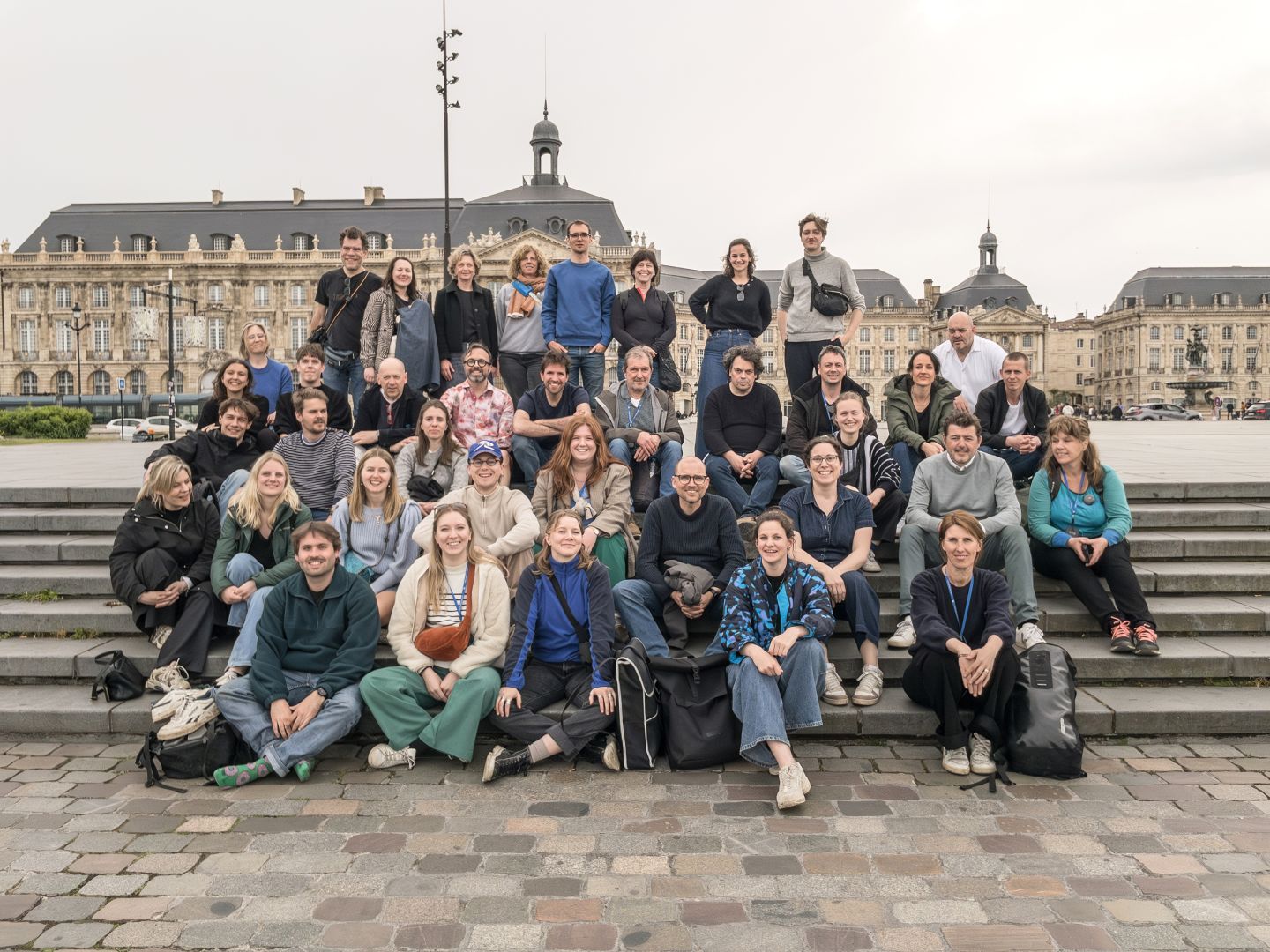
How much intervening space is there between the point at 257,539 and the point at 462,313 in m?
3.38

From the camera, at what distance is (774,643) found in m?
4.89

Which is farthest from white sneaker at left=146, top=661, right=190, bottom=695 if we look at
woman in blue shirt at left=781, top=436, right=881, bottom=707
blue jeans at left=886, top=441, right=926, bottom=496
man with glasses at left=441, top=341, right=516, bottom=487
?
blue jeans at left=886, top=441, right=926, bottom=496

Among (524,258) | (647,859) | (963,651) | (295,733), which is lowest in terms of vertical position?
(647,859)

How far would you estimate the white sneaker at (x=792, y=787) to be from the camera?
429cm

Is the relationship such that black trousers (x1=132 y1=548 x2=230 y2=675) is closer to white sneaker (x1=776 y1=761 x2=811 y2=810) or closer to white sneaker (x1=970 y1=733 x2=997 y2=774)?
white sneaker (x1=776 y1=761 x2=811 y2=810)

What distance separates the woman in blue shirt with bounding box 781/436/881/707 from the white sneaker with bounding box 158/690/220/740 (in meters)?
3.53

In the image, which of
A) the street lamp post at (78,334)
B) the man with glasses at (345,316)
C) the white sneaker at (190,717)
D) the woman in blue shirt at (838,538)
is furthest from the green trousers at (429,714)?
the street lamp post at (78,334)

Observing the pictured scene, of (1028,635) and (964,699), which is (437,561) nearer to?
(964,699)

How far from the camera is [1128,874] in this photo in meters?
3.66

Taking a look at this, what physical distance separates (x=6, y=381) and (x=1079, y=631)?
9205cm

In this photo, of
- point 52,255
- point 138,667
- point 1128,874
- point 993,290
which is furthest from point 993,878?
point 993,290

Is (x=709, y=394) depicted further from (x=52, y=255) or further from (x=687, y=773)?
(x=52, y=255)

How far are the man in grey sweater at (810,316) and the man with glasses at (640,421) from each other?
1.55 m

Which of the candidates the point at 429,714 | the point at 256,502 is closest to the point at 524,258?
the point at 256,502
